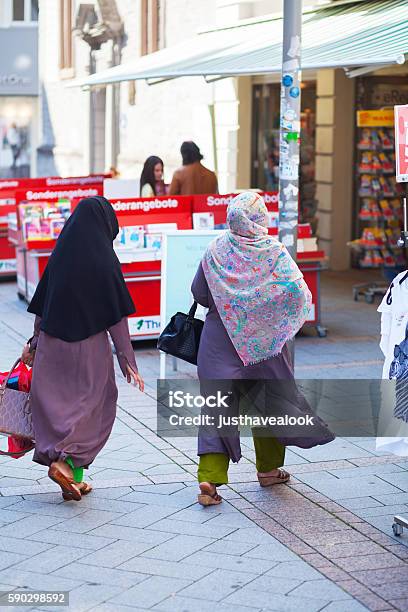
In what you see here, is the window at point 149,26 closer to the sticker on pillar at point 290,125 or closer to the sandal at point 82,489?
the sticker on pillar at point 290,125

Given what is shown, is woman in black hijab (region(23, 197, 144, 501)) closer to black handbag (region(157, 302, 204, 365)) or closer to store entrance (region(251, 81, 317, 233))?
black handbag (region(157, 302, 204, 365))

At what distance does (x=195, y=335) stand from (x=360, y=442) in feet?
5.18

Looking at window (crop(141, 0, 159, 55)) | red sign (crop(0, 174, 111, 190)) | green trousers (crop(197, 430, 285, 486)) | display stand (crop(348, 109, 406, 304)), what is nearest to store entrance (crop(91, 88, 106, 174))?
window (crop(141, 0, 159, 55))

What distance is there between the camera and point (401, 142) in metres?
5.98

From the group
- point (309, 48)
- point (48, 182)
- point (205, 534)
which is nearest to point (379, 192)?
point (309, 48)

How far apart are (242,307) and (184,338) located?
0.49 m

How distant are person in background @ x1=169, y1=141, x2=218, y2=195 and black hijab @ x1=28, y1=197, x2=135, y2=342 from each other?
19.9 feet

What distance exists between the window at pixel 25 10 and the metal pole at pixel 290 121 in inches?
981

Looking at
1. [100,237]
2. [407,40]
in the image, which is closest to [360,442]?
[100,237]

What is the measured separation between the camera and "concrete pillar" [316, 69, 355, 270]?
15211 mm

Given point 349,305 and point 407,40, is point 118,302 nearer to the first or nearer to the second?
point 407,40

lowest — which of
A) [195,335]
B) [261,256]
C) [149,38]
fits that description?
[195,335]

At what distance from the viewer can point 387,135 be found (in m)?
14.0

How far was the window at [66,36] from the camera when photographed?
2742cm
